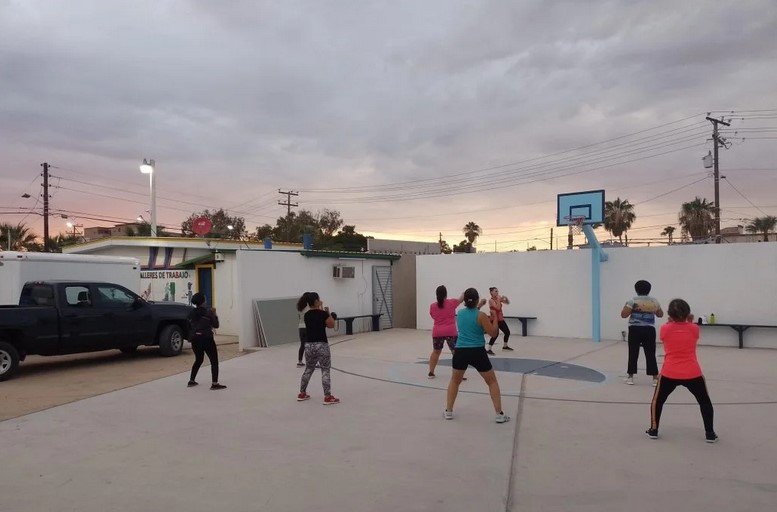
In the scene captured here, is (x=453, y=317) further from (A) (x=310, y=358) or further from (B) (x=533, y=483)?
(B) (x=533, y=483)

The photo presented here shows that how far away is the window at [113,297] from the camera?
10.9 meters

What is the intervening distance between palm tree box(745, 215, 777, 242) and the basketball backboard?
32.7 m

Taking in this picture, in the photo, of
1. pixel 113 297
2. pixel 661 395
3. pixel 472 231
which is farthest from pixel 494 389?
pixel 472 231

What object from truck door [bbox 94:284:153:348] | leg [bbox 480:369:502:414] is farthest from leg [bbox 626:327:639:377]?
truck door [bbox 94:284:153:348]

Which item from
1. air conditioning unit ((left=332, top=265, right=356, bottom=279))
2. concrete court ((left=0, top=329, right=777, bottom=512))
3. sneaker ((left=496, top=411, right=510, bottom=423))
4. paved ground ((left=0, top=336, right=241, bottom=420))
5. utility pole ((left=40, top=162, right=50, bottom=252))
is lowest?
paved ground ((left=0, top=336, right=241, bottom=420))

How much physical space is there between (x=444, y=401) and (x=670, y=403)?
2.88m

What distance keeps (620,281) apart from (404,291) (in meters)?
7.38

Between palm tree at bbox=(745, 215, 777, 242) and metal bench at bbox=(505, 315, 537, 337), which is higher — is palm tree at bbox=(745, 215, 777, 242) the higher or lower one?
the higher one

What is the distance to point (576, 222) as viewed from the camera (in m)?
14.0

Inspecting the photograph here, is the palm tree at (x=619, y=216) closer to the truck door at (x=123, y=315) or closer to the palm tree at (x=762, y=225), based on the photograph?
the palm tree at (x=762, y=225)

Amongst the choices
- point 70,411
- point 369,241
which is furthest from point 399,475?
point 369,241

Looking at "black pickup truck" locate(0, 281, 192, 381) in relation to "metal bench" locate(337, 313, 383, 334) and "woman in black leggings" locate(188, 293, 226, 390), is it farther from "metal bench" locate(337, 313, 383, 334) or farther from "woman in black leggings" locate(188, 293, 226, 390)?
"metal bench" locate(337, 313, 383, 334)

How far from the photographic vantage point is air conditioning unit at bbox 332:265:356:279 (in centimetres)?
1638

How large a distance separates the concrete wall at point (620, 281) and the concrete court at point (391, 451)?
15.0 feet
